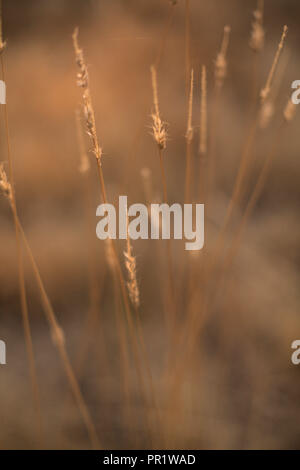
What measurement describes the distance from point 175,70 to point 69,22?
356mm

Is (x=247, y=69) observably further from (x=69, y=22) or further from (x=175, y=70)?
(x=69, y=22)

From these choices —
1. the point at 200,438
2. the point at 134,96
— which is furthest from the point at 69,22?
the point at 200,438

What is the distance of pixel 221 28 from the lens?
1.17 metres

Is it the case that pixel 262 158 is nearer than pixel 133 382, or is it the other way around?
pixel 133 382
